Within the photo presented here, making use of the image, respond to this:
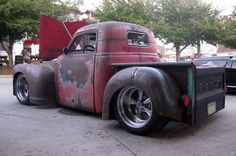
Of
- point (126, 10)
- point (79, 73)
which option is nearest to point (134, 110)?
point (79, 73)

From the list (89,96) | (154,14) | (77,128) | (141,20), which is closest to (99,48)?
(89,96)

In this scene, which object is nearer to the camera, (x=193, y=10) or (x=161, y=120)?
(x=161, y=120)

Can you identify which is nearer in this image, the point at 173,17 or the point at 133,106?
the point at 133,106

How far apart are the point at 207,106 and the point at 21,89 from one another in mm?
4972

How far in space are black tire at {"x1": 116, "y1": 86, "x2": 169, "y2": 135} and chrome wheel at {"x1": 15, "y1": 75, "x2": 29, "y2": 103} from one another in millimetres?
3532

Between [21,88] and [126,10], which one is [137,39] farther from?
[126,10]

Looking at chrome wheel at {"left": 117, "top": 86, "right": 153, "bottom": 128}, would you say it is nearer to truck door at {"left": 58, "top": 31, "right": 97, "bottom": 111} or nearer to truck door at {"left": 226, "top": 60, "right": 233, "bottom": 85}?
truck door at {"left": 58, "top": 31, "right": 97, "bottom": 111}

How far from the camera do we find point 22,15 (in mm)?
23266

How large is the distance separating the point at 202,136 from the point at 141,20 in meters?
20.8

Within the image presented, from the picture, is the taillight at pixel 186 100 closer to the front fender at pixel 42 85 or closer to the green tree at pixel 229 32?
the front fender at pixel 42 85

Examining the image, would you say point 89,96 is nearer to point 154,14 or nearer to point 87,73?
point 87,73

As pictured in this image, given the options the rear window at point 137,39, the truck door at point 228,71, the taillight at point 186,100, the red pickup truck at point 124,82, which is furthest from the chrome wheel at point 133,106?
the truck door at point 228,71

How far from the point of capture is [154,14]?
26703 mm

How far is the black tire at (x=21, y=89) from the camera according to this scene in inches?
314
